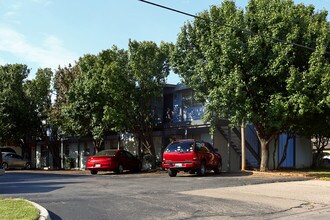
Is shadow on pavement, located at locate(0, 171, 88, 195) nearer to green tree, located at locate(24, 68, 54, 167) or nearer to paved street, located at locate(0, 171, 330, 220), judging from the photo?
paved street, located at locate(0, 171, 330, 220)

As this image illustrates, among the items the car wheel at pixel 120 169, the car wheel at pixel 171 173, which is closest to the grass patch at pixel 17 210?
the car wheel at pixel 171 173

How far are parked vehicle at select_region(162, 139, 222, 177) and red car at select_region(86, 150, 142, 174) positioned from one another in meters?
4.76

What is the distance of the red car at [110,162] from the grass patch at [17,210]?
46.5 ft

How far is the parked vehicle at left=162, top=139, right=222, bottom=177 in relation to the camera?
21.0m

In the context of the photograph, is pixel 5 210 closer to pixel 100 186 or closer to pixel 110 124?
pixel 100 186

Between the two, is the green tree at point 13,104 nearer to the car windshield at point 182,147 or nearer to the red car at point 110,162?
the red car at point 110,162

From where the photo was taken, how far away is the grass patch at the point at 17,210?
8.95m

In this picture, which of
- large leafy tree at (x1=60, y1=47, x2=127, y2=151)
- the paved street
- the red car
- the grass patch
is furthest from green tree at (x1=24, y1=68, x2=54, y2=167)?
the grass patch

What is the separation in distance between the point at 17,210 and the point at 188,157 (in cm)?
1203

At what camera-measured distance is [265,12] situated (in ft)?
70.1

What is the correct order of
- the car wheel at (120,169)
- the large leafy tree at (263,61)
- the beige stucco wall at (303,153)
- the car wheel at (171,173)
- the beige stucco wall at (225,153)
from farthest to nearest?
the beige stucco wall at (303,153) < the beige stucco wall at (225,153) < the car wheel at (120,169) < the car wheel at (171,173) < the large leafy tree at (263,61)

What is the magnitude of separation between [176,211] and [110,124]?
18.1 m

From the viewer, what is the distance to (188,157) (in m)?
21.1

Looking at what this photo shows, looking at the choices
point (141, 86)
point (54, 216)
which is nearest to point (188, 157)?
point (141, 86)
